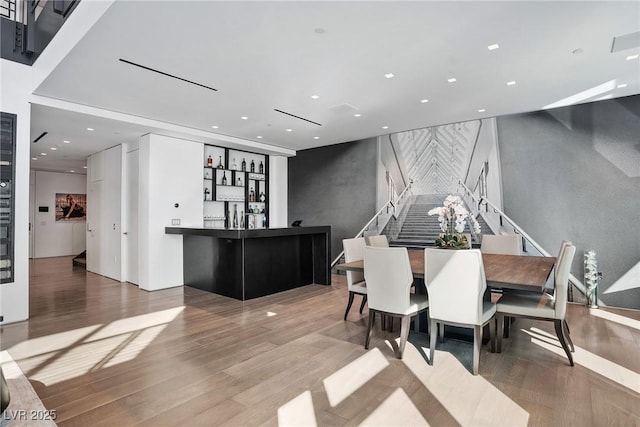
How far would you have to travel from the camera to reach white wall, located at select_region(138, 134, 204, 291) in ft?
19.2

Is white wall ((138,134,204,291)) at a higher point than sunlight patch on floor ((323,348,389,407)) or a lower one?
higher

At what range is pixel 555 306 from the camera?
2869mm

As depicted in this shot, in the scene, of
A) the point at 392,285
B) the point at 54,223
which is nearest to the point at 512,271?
the point at 392,285

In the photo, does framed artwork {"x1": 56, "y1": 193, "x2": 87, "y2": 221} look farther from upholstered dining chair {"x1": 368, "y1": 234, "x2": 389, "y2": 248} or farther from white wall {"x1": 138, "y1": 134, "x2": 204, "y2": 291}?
upholstered dining chair {"x1": 368, "y1": 234, "x2": 389, "y2": 248}

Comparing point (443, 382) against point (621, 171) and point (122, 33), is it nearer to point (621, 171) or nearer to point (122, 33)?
point (122, 33)

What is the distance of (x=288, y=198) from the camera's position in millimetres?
8492

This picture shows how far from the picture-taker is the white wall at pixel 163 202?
19.2ft

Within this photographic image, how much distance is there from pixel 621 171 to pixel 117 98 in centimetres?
684

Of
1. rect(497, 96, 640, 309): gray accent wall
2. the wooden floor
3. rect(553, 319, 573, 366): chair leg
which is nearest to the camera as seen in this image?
the wooden floor

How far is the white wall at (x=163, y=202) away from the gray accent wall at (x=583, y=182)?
554 cm

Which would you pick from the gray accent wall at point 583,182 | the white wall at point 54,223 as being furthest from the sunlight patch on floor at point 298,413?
the white wall at point 54,223

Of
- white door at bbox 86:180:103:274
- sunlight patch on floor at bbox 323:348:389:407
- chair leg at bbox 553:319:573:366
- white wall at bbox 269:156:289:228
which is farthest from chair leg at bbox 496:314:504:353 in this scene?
white door at bbox 86:180:103:274

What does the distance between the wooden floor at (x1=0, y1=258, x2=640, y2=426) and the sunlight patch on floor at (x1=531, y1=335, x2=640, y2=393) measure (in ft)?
0.05

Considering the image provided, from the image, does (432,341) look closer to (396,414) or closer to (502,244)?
(396,414)
